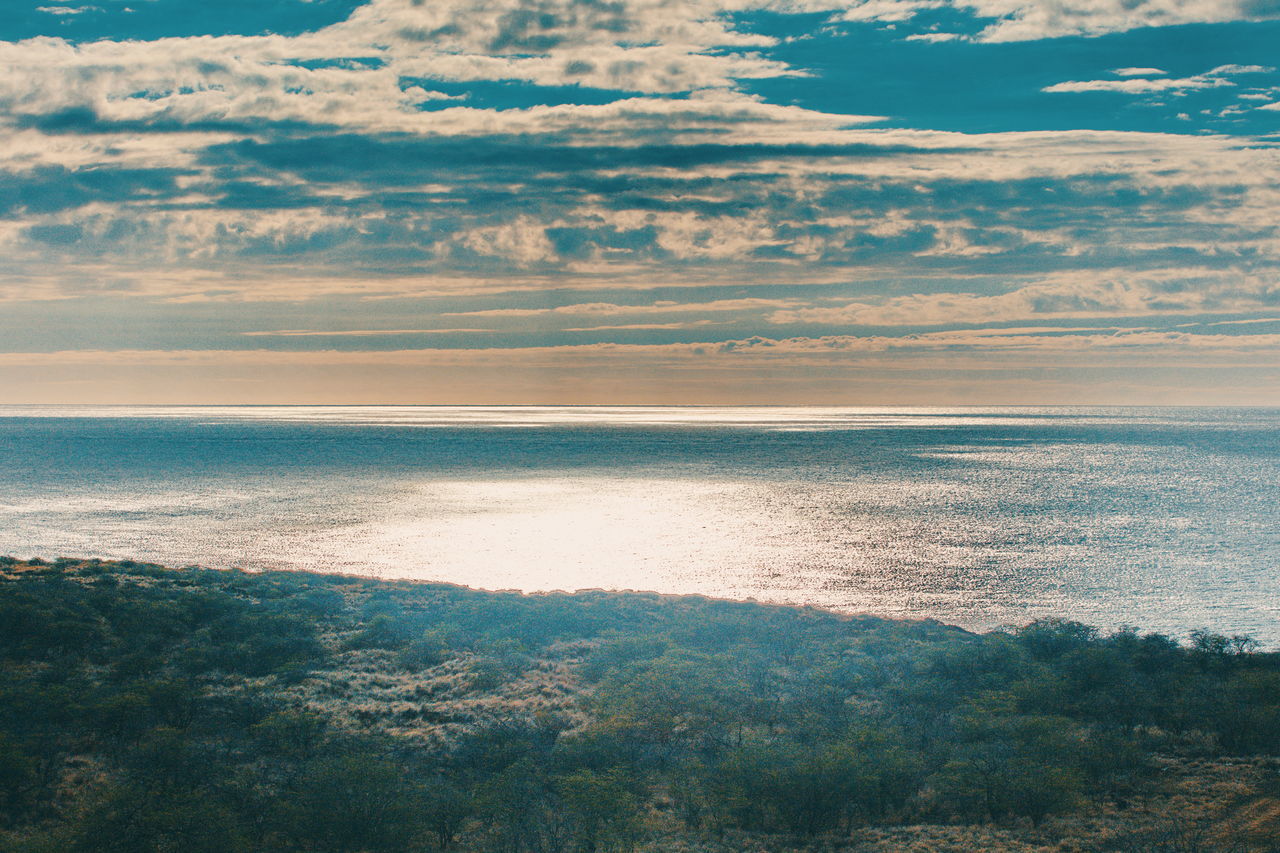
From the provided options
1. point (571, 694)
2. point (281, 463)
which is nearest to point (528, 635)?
point (571, 694)

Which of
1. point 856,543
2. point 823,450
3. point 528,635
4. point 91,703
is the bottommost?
point 823,450

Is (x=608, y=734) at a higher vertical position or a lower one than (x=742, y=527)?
higher

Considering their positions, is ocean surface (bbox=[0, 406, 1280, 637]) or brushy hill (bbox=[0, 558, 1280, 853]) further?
ocean surface (bbox=[0, 406, 1280, 637])

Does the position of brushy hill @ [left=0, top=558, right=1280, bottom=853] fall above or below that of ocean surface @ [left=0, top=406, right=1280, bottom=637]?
above

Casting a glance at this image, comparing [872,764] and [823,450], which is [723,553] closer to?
[872,764]

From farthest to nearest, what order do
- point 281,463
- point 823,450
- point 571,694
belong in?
point 823,450, point 281,463, point 571,694
